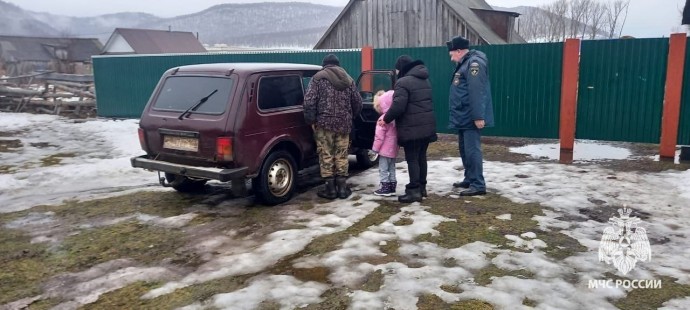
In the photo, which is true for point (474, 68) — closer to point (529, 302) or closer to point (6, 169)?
point (529, 302)

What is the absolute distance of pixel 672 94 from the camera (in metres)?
8.25

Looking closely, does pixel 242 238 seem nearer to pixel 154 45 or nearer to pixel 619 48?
pixel 619 48

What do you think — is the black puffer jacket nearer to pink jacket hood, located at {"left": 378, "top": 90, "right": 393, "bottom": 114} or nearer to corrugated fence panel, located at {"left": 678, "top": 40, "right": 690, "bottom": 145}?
pink jacket hood, located at {"left": 378, "top": 90, "right": 393, "bottom": 114}

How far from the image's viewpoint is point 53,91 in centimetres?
1778

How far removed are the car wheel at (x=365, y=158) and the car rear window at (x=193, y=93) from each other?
2.77m

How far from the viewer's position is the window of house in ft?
19.2

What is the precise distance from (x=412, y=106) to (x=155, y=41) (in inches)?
1785

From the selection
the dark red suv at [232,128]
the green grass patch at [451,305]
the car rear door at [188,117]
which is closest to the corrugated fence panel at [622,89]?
the dark red suv at [232,128]

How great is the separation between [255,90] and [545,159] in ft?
17.3

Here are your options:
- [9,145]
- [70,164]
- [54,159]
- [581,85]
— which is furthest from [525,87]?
[9,145]

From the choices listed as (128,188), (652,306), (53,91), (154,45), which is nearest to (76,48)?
(154,45)

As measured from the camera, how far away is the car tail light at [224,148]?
5.34 metres

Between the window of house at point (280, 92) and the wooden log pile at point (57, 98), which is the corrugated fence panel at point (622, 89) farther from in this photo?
the wooden log pile at point (57, 98)

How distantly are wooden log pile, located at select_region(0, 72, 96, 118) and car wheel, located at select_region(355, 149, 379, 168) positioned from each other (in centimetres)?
1305
